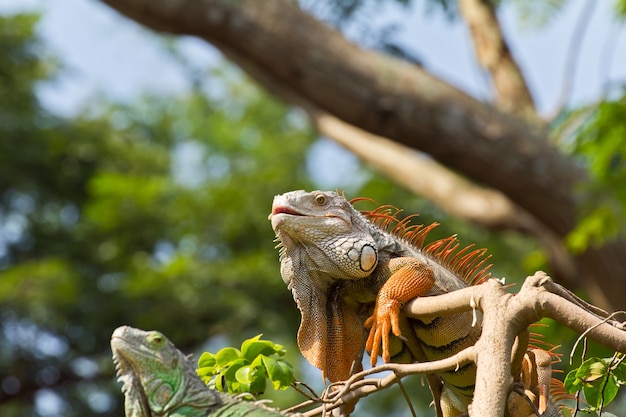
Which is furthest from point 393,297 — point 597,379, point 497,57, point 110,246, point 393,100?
point 110,246

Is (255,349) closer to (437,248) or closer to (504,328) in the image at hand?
(504,328)

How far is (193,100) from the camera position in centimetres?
2309

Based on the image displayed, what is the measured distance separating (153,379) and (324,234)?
1186mm

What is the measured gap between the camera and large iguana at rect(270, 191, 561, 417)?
3.24m

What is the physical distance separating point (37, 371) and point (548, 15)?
31.0ft

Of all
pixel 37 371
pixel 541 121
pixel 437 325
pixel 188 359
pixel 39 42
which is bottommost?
pixel 37 371

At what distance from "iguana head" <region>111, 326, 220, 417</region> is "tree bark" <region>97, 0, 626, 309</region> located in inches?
284

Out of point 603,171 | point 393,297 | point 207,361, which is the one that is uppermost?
point 393,297

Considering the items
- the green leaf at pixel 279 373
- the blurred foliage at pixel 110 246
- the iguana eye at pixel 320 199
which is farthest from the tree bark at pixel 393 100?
the green leaf at pixel 279 373

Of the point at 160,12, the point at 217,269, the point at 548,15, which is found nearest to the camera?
the point at 160,12

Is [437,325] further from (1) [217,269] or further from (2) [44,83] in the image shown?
(2) [44,83]

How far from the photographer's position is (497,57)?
11062mm

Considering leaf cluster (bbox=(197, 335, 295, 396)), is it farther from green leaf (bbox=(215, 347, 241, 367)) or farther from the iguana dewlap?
the iguana dewlap

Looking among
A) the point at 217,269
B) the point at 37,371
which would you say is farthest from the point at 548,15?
the point at 37,371
